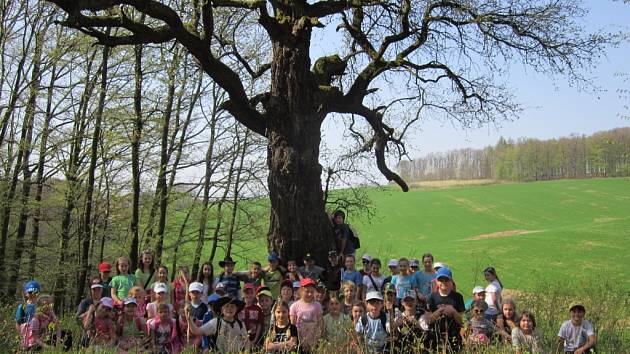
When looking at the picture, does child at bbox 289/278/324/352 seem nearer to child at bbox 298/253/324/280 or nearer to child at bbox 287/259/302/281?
child at bbox 287/259/302/281

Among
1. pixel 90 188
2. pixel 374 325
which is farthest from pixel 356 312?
pixel 90 188

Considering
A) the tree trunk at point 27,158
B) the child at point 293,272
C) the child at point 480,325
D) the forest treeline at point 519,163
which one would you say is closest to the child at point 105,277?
the child at point 293,272

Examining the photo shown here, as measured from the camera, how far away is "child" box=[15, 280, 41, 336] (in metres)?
6.77

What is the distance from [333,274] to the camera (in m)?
9.45

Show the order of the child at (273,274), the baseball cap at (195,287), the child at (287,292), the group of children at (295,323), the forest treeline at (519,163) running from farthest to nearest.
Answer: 1. the forest treeline at (519,163)
2. the child at (273,274)
3. the child at (287,292)
4. the baseball cap at (195,287)
5. the group of children at (295,323)

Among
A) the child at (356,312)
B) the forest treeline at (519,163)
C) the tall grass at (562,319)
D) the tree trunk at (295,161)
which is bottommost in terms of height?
the tall grass at (562,319)

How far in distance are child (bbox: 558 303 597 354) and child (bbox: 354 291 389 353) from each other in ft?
7.53

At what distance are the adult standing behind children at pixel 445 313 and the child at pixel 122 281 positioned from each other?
469cm

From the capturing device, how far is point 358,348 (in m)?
5.34

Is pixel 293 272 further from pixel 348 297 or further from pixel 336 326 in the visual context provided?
pixel 336 326

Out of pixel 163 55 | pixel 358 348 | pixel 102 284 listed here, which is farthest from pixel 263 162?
pixel 358 348

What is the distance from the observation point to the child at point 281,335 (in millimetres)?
5922

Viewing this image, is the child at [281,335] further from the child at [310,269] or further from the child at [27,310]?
the child at [27,310]

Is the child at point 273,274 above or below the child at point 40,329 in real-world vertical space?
above
